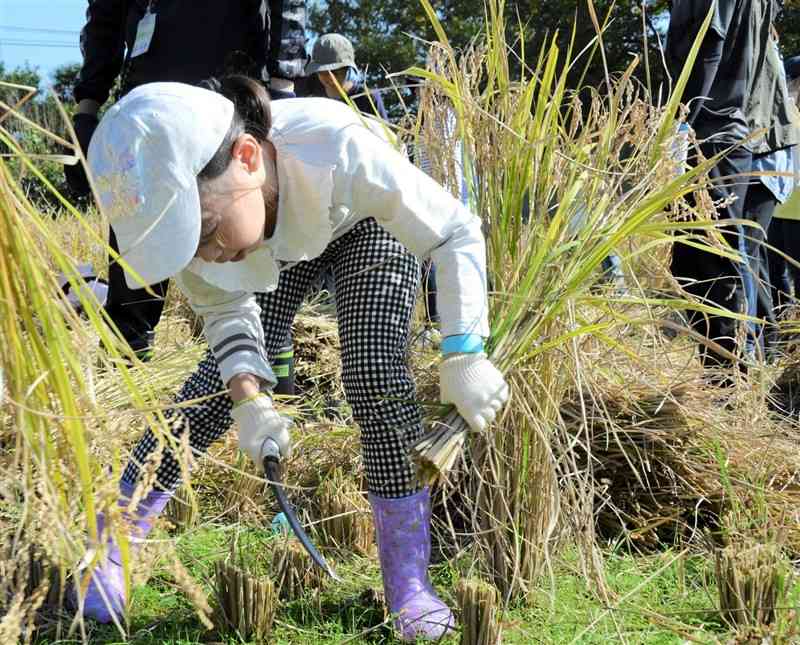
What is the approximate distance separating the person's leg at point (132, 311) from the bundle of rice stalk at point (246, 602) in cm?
113

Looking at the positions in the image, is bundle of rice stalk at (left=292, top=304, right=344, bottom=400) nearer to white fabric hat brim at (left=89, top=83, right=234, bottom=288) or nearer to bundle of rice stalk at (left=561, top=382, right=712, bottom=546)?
bundle of rice stalk at (left=561, top=382, right=712, bottom=546)

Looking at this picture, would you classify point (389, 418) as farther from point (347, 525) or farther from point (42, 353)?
point (42, 353)

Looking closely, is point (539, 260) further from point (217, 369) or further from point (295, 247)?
point (217, 369)

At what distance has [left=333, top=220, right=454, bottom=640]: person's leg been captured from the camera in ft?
5.20

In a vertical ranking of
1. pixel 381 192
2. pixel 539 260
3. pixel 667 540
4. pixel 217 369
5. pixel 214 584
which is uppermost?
pixel 381 192

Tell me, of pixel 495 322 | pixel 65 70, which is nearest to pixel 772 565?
pixel 495 322

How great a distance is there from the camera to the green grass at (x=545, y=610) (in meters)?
1.55

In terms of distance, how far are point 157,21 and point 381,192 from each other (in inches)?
50.5

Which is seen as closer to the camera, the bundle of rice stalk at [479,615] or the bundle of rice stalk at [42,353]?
the bundle of rice stalk at [42,353]

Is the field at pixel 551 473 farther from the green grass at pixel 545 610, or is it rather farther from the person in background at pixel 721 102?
the person in background at pixel 721 102

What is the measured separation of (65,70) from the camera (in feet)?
67.2

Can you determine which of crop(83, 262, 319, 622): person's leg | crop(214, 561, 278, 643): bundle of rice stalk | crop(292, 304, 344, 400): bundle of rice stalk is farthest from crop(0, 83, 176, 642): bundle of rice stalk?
crop(292, 304, 344, 400): bundle of rice stalk

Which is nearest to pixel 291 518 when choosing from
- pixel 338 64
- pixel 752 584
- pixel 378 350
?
pixel 378 350

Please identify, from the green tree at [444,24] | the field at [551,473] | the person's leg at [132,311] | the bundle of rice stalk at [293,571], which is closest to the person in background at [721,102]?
the field at [551,473]
